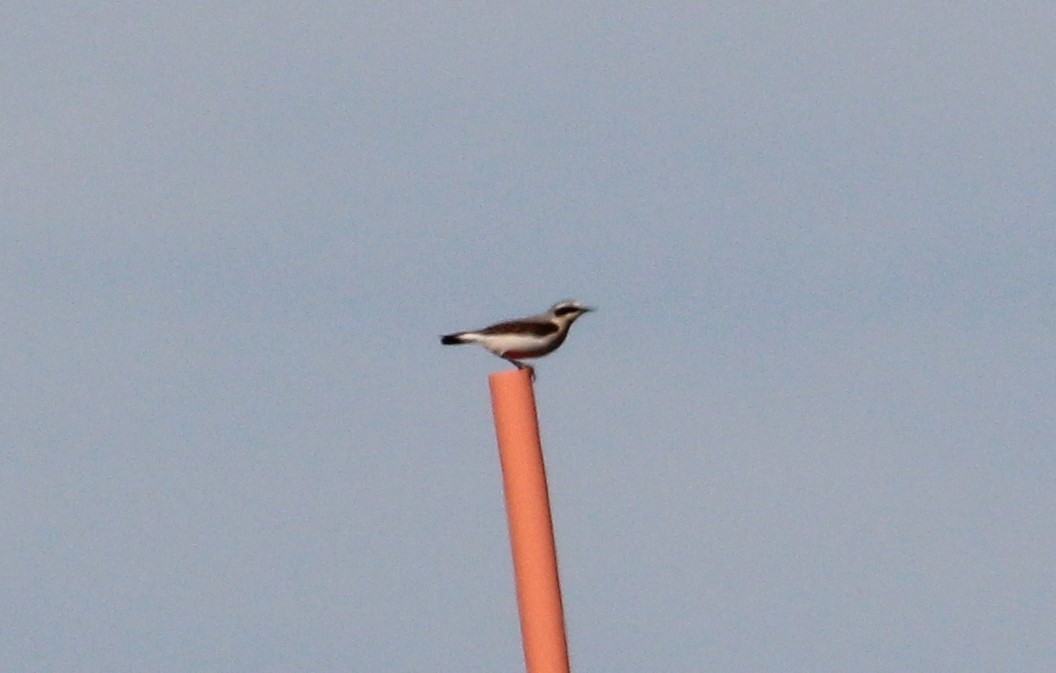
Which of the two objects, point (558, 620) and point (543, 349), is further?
point (543, 349)

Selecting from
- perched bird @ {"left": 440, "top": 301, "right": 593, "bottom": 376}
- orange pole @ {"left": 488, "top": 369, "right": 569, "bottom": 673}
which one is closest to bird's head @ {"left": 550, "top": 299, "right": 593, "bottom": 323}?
perched bird @ {"left": 440, "top": 301, "right": 593, "bottom": 376}

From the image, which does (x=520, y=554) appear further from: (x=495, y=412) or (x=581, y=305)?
(x=581, y=305)

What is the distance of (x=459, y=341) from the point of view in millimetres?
27578

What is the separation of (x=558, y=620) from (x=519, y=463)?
1.29 m

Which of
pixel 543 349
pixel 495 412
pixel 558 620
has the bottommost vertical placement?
pixel 558 620

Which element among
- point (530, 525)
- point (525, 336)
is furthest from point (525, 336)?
point (530, 525)

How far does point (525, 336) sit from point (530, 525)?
555cm

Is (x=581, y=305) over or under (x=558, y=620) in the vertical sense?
over

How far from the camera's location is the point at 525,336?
87.9ft

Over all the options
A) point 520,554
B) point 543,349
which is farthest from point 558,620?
point 543,349

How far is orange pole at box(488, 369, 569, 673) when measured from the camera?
21.4 meters

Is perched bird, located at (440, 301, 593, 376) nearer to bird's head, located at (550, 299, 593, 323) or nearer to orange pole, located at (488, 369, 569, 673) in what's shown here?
bird's head, located at (550, 299, 593, 323)

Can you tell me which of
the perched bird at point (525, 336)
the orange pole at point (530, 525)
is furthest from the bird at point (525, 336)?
the orange pole at point (530, 525)

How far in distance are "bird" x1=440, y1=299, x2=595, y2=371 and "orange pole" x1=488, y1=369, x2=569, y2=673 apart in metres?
4.96
